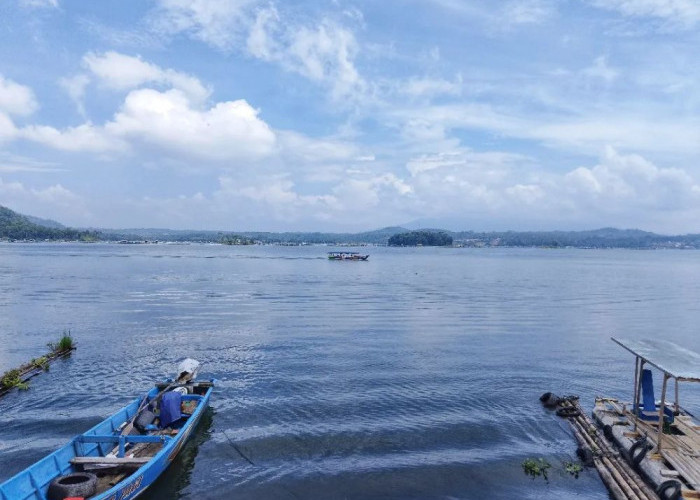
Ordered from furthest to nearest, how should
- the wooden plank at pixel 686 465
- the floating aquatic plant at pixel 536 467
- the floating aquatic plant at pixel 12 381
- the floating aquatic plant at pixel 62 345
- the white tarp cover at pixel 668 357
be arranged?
the floating aquatic plant at pixel 62 345
the floating aquatic plant at pixel 12 381
the floating aquatic plant at pixel 536 467
the white tarp cover at pixel 668 357
the wooden plank at pixel 686 465

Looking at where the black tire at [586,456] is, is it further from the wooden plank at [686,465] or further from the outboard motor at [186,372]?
the outboard motor at [186,372]

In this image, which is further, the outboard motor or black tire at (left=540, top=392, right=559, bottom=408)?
black tire at (left=540, top=392, right=559, bottom=408)

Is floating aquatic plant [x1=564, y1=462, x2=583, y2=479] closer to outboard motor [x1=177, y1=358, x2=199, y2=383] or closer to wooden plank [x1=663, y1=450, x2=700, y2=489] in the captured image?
wooden plank [x1=663, y1=450, x2=700, y2=489]

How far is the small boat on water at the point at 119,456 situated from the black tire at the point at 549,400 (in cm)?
1723

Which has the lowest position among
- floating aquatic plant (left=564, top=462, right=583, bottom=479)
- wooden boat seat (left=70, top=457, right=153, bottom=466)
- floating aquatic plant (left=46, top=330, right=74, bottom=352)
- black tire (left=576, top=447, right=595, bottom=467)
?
floating aquatic plant (left=564, top=462, right=583, bottom=479)

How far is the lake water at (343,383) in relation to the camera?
63.2ft

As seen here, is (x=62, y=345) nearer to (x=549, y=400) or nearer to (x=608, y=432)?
(x=549, y=400)

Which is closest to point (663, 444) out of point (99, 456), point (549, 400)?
point (549, 400)

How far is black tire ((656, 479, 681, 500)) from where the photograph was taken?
15300 millimetres

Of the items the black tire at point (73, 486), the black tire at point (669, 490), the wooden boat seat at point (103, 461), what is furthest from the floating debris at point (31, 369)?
the black tire at point (669, 490)

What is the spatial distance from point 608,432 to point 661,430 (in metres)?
4.23

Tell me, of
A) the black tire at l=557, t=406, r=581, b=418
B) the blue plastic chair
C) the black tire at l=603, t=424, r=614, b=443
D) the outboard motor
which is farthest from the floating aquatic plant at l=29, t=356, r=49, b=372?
the blue plastic chair

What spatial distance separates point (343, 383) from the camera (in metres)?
29.2

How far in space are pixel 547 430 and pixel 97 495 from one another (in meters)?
18.8
